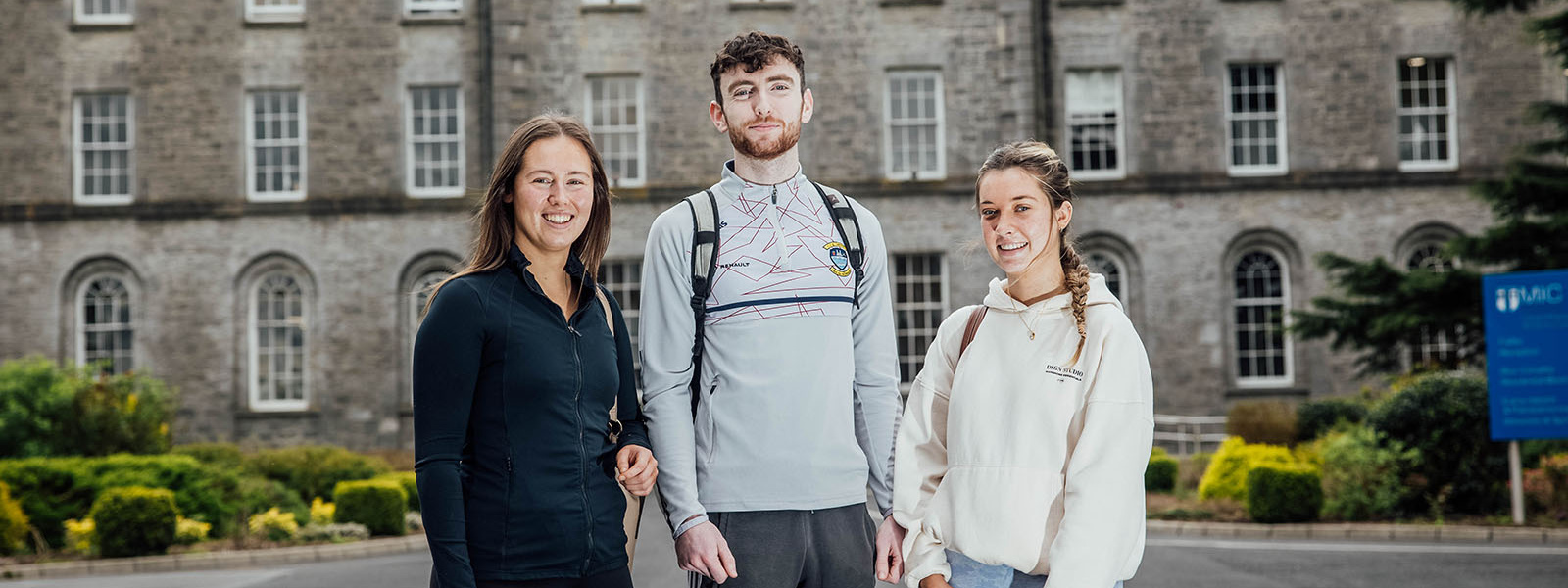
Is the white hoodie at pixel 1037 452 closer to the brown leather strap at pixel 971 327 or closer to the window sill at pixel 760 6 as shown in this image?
the brown leather strap at pixel 971 327

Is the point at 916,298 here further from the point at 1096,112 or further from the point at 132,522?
the point at 132,522

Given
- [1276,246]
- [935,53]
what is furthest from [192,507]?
[1276,246]

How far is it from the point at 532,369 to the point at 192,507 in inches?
507

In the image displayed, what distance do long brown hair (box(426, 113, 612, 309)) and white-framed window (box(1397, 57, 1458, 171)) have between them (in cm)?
2674

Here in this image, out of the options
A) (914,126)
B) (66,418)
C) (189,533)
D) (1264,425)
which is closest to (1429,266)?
(1264,425)

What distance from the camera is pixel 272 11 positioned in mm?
27359

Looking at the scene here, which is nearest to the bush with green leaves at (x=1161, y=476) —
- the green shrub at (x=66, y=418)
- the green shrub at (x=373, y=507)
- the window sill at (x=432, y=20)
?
the green shrub at (x=373, y=507)

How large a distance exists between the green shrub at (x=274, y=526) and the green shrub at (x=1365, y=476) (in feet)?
38.2

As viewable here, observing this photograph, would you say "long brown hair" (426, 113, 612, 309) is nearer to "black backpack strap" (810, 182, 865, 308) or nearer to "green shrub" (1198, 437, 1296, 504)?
"black backpack strap" (810, 182, 865, 308)

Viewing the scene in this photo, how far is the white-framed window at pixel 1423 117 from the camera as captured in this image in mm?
26938

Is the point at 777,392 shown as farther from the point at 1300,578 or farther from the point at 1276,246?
the point at 1276,246

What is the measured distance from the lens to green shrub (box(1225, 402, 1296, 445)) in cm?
2227

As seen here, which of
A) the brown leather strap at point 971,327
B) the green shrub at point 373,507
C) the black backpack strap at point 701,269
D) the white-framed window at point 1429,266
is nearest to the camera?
the brown leather strap at point 971,327

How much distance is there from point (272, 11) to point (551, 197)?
86.5 ft
